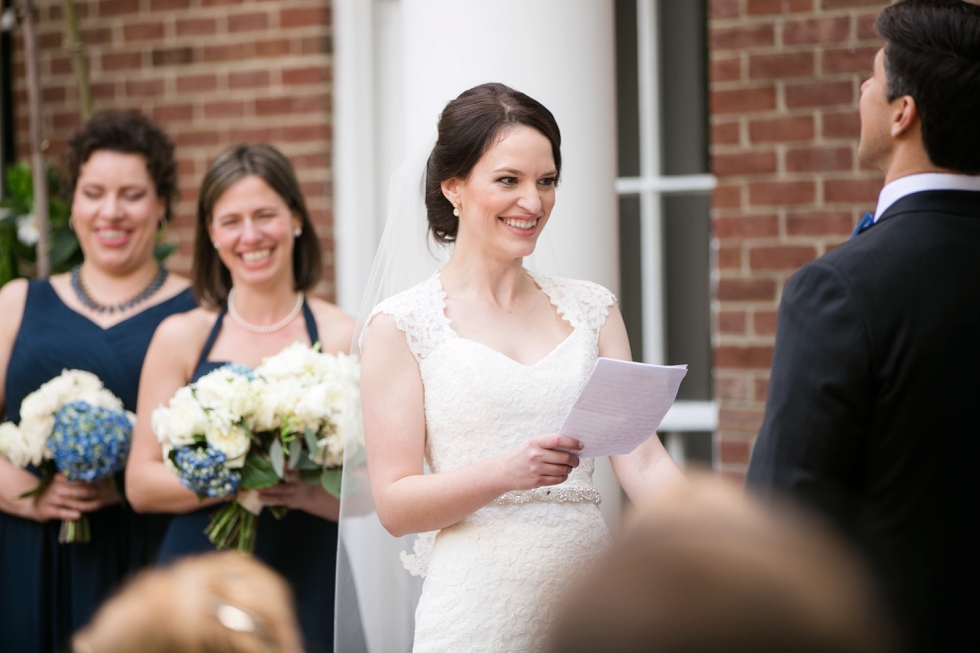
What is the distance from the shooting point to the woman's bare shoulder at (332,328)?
3.60 meters

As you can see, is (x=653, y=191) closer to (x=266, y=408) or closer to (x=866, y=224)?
(x=266, y=408)

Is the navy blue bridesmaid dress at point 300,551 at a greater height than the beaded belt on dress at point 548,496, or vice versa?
the beaded belt on dress at point 548,496

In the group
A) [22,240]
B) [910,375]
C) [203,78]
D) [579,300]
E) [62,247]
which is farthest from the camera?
[203,78]

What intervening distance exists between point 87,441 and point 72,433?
6cm

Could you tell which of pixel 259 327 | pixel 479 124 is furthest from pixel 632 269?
pixel 479 124

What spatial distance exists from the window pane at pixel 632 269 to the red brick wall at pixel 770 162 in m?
0.48

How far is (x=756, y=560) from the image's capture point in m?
0.85

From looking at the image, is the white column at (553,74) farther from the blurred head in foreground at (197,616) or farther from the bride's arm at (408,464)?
the blurred head in foreground at (197,616)

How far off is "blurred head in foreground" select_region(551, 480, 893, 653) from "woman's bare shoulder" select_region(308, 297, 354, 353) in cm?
276

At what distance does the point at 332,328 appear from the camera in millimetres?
3648

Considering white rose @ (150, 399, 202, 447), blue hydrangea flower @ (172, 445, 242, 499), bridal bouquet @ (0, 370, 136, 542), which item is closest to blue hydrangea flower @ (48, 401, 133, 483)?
bridal bouquet @ (0, 370, 136, 542)

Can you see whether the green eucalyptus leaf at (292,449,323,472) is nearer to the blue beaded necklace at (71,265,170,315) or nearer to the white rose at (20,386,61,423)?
the white rose at (20,386,61,423)

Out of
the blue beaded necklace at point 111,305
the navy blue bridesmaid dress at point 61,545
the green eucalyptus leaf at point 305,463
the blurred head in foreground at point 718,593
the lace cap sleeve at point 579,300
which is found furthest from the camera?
the blue beaded necklace at point 111,305

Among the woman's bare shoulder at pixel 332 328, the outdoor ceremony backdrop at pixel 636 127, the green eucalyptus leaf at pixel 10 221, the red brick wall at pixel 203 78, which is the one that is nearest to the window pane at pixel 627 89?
the outdoor ceremony backdrop at pixel 636 127
